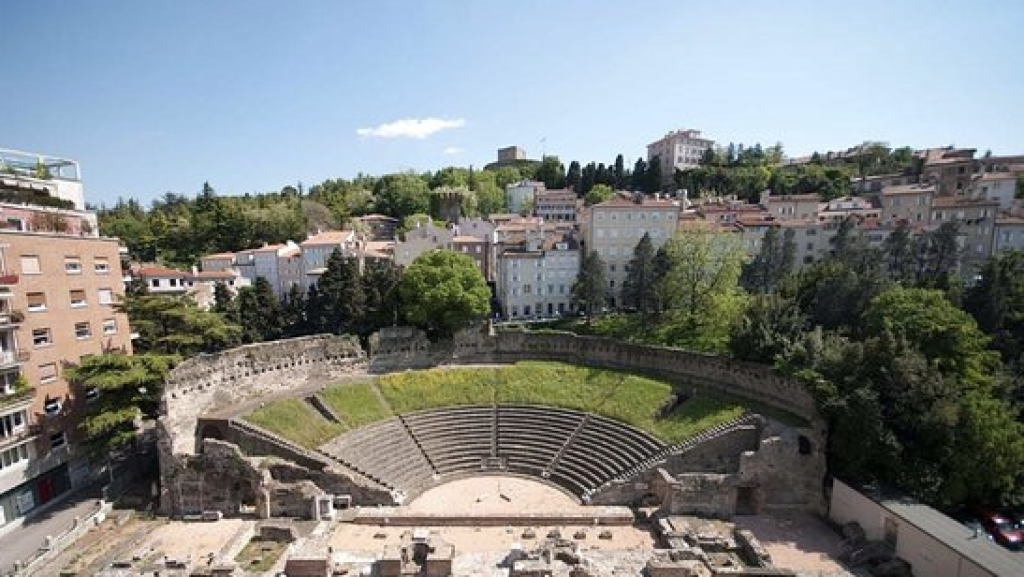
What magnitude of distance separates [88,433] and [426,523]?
1609 centimetres

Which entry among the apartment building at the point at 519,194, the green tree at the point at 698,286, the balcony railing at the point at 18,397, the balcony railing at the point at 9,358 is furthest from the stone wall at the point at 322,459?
the apartment building at the point at 519,194

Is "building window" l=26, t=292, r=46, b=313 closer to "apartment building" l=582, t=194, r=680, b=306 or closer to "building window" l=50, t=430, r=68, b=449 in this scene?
"building window" l=50, t=430, r=68, b=449

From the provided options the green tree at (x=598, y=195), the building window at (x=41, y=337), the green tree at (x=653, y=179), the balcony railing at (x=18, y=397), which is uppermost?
the green tree at (x=653, y=179)

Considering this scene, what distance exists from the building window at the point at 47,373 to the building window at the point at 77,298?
9.65ft

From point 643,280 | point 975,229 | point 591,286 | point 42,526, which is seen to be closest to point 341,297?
point 591,286

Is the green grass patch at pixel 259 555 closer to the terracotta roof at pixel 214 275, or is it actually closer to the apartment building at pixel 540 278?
the apartment building at pixel 540 278

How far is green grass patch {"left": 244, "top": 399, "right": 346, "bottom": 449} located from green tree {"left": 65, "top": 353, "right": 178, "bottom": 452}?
4784mm

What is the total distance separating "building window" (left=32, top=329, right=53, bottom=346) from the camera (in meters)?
22.1

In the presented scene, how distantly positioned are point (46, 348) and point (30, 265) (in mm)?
3821

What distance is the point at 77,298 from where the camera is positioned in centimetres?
2400

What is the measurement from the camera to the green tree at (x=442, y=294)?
34875mm

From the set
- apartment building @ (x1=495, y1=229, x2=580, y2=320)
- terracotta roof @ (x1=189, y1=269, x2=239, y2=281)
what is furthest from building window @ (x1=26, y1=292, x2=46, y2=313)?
apartment building @ (x1=495, y1=229, x2=580, y2=320)

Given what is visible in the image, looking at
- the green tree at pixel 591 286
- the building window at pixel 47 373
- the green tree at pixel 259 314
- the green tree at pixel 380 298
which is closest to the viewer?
the building window at pixel 47 373

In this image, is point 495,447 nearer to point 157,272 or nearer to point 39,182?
point 39,182
